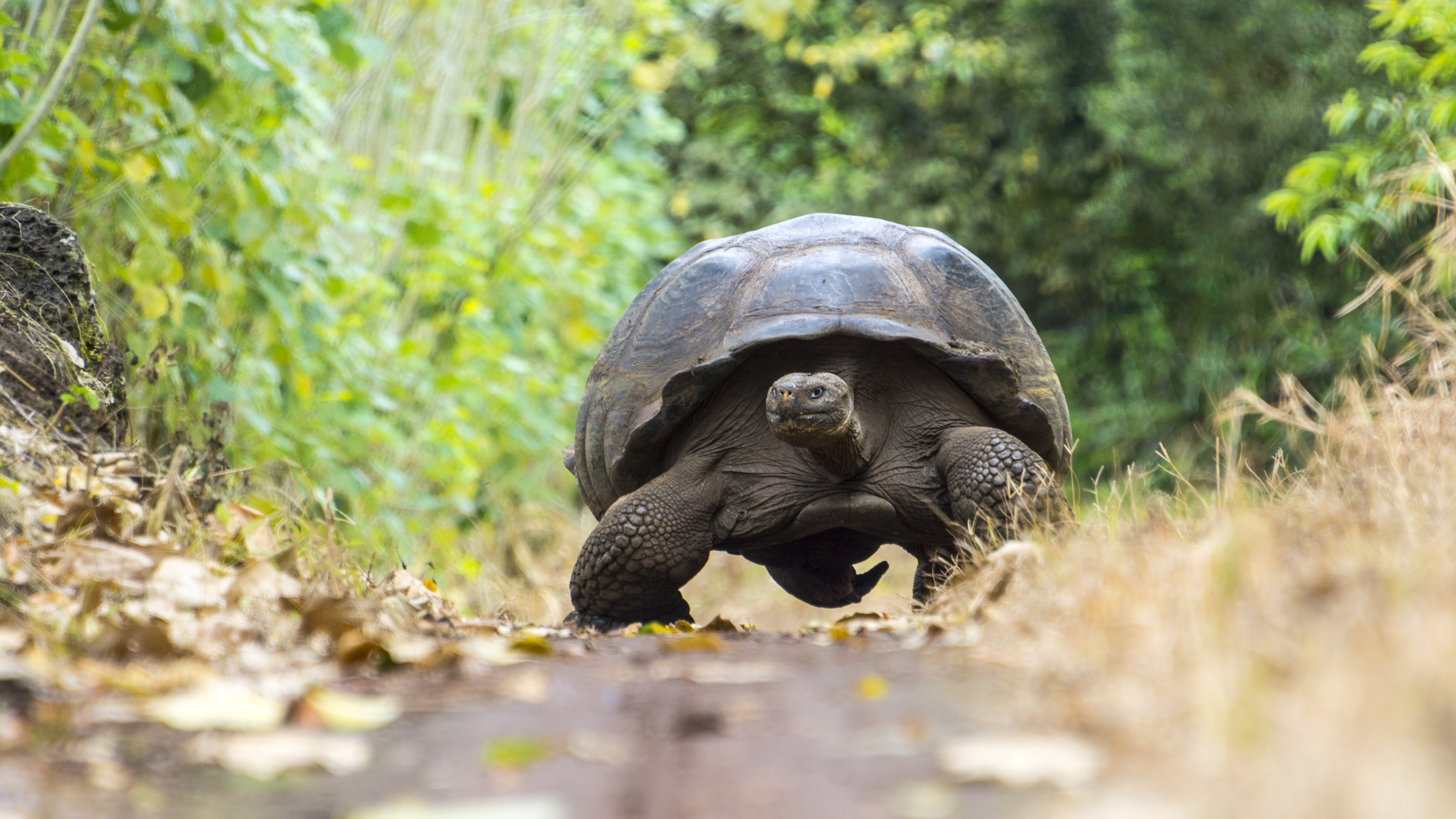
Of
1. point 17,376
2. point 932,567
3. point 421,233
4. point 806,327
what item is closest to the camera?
point 17,376

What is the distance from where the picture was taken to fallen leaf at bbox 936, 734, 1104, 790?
4.22 feet

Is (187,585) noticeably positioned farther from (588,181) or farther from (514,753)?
(588,181)

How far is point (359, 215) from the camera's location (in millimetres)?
6172

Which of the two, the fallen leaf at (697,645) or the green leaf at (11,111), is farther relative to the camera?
the green leaf at (11,111)

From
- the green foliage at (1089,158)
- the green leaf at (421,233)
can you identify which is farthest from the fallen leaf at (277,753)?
the green foliage at (1089,158)

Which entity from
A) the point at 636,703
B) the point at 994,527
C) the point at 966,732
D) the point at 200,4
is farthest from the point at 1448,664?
the point at 200,4

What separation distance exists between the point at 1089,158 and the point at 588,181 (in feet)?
21.8

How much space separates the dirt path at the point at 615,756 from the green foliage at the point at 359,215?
2.19 meters

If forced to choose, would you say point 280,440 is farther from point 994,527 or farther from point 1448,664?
point 1448,664

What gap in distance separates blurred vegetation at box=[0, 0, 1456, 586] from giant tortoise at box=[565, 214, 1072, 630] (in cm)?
97

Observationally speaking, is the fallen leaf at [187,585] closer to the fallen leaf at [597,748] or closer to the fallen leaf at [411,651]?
the fallen leaf at [411,651]

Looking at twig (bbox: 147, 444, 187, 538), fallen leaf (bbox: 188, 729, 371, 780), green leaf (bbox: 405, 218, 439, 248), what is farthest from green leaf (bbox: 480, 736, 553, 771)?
green leaf (bbox: 405, 218, 439, 248)

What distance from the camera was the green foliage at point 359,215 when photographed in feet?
12.8

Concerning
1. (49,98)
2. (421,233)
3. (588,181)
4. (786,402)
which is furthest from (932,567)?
(588,181)
